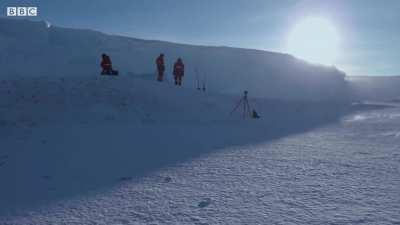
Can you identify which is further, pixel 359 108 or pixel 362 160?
pixel 359 108

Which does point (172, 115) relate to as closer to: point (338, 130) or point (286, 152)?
point (338, 130)

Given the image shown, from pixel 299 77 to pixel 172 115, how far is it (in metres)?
39.9

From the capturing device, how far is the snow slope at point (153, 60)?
48.6 m

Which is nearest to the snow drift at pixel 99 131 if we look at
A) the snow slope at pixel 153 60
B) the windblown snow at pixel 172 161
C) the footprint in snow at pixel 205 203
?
the windblown snow at pixel 172 161

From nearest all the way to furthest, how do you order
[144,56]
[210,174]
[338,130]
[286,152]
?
[210,174]
[286,152]
[338,130]
[144,56]

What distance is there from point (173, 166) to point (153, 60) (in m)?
50.2

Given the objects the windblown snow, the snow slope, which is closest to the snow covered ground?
the windblown snow

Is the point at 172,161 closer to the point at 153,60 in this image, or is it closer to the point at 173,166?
the point at 173,166

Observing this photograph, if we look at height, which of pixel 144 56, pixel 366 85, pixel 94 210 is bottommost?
pixel 94 210

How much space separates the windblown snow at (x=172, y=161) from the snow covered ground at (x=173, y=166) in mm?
22

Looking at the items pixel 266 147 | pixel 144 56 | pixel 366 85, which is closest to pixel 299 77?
pixel 366 85

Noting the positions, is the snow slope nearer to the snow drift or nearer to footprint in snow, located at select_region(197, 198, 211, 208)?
the snow drift

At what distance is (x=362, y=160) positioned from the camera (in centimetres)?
726

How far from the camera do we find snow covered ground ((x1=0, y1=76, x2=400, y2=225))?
4.46 metres
